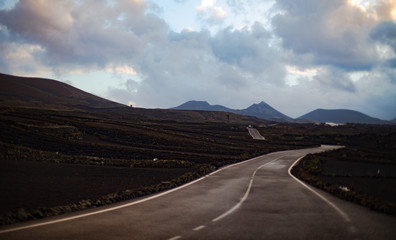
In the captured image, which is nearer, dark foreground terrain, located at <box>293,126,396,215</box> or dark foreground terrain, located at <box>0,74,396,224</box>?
dark foreground terrain, located at <box>293,126,396,215</box>

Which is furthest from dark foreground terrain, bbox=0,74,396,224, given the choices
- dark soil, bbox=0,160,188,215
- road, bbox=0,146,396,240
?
road, bbox=0,146,396,240

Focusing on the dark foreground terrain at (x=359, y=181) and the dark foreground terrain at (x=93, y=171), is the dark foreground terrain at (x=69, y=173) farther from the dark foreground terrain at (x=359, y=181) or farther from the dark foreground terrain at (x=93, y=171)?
the dark foreground terrain at (x=359, y=181)

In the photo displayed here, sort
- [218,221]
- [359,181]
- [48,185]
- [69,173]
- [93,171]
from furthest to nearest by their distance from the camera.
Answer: [93,171] < [69,173] < [359,181] < [48,185] < [218,221]

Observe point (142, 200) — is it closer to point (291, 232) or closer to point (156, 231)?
point (156, 231)

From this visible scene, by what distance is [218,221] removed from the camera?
31.2ft

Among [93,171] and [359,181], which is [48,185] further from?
[359,181]

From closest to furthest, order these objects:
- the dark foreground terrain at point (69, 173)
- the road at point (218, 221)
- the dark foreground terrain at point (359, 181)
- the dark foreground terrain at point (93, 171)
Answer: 1. the road at point (218, 221)
2. the dark foreground terrain at point (69, 173)
3. the dark foreground terrain at point (359, 181)
4. the dark foreground terrain at point (93, 171)

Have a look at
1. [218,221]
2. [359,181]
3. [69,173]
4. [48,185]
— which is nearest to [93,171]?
[69,173]

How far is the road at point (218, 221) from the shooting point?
26.1 feet

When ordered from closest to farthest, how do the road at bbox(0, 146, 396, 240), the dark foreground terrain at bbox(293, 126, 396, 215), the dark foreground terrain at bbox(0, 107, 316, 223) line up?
the road at bbox(0, 146, 396, 240) → the dark foreground terrain at bbox(0, 107, 316, 223) → the dark foreground terrain at bbox(293, 126, 396, 215)

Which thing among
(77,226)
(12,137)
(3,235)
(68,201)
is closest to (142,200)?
(68,201)

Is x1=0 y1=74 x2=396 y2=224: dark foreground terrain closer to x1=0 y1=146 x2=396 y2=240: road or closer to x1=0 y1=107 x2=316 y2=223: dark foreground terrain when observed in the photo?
x1=0 y1=107 x2=316 y2=223: dark foreground terrain

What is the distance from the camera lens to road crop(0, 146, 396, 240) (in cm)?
796

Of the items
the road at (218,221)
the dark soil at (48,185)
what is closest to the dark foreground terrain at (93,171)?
the dark soil at (48,185)
